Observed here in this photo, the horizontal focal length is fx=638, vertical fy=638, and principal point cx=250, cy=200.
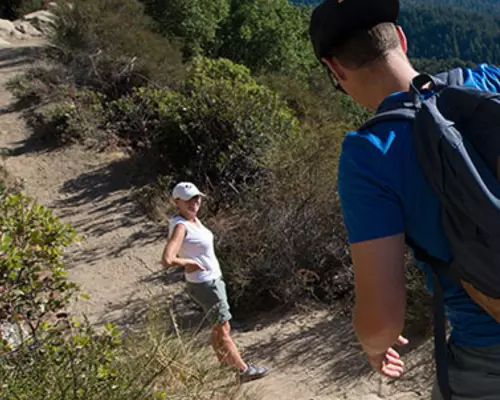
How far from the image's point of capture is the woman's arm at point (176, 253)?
3.89 metres

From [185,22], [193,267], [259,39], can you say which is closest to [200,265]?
[193,267]

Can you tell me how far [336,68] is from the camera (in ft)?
4.97

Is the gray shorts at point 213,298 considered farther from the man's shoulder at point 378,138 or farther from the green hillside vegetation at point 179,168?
the man's shoulder at point 378,138

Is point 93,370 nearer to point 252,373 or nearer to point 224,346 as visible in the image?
point 224,346

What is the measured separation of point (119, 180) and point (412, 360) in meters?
6.00

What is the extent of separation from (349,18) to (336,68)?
13 centimetres

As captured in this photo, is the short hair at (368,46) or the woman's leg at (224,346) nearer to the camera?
the short hair at (368,46)

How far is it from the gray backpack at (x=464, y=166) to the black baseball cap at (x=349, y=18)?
0.70 ft

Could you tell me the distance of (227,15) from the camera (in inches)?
712

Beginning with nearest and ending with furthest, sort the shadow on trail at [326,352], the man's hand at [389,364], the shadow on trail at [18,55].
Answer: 1. the man's hand at [389,364]
2. the shadow on trail at [326,352]
3. the shadow on trail at [18,55]

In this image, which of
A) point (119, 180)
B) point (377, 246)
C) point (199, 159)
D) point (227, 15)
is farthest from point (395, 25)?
point (227, 15)

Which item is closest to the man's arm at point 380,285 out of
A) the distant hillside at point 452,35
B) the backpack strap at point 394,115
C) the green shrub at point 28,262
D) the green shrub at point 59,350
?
the backpack strap at point 394,115

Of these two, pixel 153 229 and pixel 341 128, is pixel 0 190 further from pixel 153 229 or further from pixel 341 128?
pixel 341 128

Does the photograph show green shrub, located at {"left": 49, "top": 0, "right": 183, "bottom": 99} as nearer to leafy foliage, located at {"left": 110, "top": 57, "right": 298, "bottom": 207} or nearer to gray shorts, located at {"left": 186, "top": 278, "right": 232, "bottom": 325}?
leafy foliage, located at {"left": 110, "top": 57, "right": 298, "bottom": 207}
